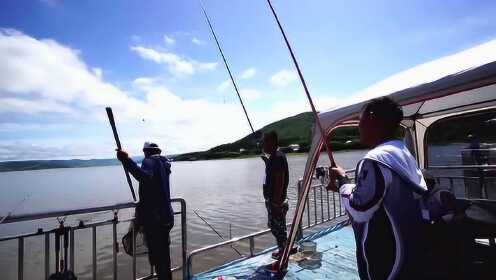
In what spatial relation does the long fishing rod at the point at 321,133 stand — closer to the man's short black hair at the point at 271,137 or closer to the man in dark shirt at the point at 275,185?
the man in dark shirt at the point at 275,185

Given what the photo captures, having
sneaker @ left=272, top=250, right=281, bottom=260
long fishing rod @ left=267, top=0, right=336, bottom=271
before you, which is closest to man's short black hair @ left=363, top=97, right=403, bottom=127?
long fishing rod @ left=267, top=0, right=336, bottom=271

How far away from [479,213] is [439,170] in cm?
474

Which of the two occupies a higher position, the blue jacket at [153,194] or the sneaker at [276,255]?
the blue jacket at [153,194]

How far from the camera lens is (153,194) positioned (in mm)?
4480

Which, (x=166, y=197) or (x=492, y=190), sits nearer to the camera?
(x=166, y=197)

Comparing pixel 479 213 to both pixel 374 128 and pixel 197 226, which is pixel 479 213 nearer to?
pixel 374 128

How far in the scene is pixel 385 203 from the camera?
6.12ft

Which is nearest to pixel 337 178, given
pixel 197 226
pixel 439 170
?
pixel 439 170

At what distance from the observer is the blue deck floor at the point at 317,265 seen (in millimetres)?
4676

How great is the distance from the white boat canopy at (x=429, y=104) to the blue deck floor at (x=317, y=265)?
140 centimetres

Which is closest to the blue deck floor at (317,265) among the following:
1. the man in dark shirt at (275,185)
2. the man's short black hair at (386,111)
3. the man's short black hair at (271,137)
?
the man in dark shirt at (275,185)

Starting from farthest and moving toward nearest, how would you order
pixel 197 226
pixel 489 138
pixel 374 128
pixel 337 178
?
1. pixel 197 226
2. pixel 489 138
3. pixel 337 178
4. pixel 374 128

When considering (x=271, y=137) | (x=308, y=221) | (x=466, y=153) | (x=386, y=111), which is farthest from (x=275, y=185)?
(x=466, y=153)

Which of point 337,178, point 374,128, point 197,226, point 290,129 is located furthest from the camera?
point 290,129
